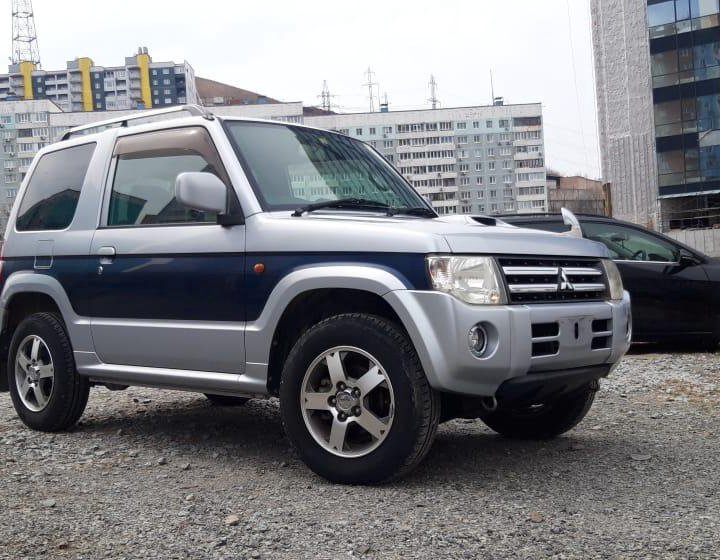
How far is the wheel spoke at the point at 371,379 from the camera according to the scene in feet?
14.3

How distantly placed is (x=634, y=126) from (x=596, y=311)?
57325 millimetres

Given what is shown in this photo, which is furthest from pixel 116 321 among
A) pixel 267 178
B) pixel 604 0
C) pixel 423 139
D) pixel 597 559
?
pixel 423 139

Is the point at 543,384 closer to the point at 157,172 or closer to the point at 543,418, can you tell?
the point at 543,418

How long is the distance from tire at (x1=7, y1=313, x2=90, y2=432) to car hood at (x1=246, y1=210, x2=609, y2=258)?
6.19 feet

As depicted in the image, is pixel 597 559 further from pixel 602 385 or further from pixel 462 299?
pixel 602 385

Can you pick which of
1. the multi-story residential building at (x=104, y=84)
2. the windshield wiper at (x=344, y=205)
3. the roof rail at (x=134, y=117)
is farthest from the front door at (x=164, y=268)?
the multi-story residential building at (x=104, y=84)

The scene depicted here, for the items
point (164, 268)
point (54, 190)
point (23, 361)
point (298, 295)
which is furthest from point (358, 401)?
point (54, 190)

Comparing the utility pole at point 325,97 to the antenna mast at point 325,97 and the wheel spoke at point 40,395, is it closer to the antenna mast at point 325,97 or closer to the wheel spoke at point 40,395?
the antenna mast at point 325,97

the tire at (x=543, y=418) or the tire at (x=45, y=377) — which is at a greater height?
the tire at (x=45, y=377)

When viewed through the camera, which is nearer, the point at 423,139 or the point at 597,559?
the point at 597,559

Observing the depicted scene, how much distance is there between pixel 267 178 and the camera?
5203 mm

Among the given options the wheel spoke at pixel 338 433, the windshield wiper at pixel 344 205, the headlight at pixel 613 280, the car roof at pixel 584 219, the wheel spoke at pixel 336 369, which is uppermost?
the windshield wiper at pixel 344 205

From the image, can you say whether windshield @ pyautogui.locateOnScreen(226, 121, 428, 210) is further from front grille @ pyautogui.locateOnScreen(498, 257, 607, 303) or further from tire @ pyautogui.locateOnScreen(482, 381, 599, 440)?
tire @ pyautogui.locateOnScreen(482, 381, 599, 440)

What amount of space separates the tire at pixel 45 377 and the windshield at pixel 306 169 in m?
1.87
